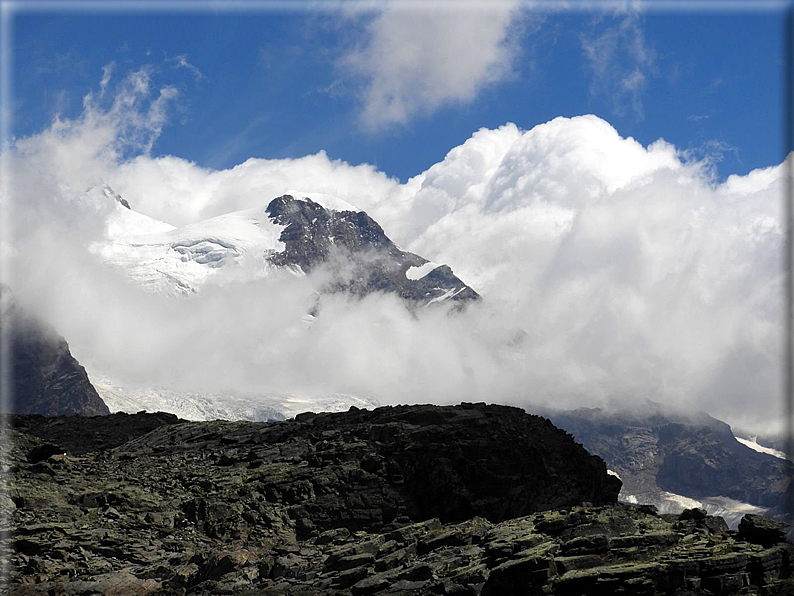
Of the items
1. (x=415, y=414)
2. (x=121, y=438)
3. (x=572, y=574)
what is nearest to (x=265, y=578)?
(x=572, y=574)

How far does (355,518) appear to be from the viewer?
9875 centimetres

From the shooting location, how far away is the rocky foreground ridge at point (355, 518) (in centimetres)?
6519

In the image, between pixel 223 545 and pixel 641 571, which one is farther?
pixel 223 545

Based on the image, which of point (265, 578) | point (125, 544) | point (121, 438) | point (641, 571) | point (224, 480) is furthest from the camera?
point (121, 438)

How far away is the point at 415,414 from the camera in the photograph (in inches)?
4594

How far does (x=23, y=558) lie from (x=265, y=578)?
68.1ft

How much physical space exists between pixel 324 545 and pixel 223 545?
958 cm

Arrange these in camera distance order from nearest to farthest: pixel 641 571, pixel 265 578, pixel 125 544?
pixel 641 571
pixel 265 578
pixel 125 544

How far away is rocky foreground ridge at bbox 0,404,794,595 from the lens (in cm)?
6519

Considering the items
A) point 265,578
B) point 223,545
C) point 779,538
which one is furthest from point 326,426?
point 779,538

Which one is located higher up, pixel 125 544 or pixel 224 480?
pixel 224 480

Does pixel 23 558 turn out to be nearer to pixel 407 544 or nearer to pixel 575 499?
pixel 407 544

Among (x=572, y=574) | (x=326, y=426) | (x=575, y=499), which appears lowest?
(x=572, y=574)

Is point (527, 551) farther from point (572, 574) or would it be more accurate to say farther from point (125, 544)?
point (125, 544)
